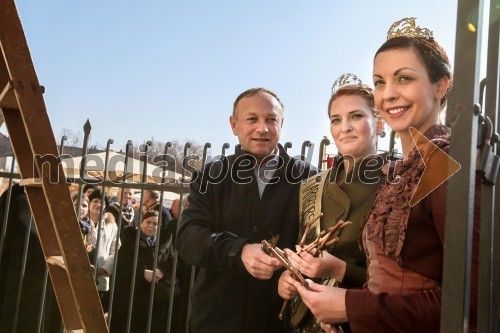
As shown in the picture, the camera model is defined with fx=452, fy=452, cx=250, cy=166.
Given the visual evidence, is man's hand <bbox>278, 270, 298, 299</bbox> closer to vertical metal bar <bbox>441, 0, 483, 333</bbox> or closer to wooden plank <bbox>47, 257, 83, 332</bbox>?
vertical metal bar <bbox>441, 0, 483, 333</bbox>

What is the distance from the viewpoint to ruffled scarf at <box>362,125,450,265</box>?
Answer: 1.31m

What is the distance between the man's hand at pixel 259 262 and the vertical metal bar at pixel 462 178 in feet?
3.34

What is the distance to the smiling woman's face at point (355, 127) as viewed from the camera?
6.77 ft

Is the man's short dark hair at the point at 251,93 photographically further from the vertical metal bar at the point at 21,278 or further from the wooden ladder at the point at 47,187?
the vertical metal bar at the point at 21,278

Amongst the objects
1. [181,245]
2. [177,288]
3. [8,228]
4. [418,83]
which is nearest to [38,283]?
[8,228]

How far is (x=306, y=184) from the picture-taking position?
2311 millimetres

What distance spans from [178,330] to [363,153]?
313 centimetres

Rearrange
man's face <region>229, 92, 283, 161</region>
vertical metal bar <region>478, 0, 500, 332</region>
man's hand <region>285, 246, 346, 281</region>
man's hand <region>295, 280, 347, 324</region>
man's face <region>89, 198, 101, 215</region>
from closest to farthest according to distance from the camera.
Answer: vertical metal bar <region>478, 0, 500, 332</region> → man's hand <region>295, 280, 347, 324</region> → man's hand <region>285, 246, 346, 281</region> → man's face <region>229, 92, 283, 161</region> → man's face <region>89, 198, 101, 215</region>

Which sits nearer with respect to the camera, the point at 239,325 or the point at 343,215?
the point at 343,215

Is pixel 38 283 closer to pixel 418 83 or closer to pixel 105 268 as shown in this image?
pixel 105 268

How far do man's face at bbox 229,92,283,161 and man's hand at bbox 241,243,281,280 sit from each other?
0.64 m

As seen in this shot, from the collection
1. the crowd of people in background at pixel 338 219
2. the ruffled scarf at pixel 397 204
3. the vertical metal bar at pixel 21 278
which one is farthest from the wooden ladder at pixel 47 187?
the vertical metal bar at pixel 21 278

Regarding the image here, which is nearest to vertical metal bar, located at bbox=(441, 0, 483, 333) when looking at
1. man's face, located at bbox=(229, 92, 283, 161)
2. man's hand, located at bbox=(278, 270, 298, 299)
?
man's hand, located at bbox=(278, 270, 298, 299)

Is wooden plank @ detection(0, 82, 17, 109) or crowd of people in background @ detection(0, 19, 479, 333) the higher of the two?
wooden plank @ detection(0, 82, 17, 109)
